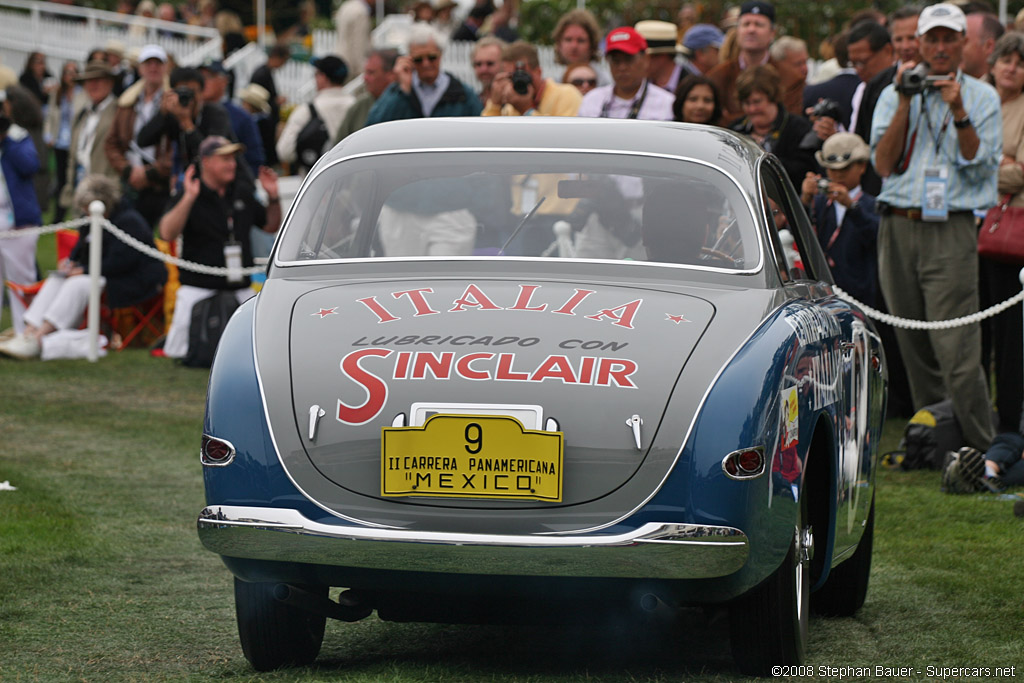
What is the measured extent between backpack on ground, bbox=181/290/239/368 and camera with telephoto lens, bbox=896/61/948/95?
6648 mm

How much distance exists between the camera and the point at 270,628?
5.07 meters

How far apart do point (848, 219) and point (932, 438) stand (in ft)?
6.13

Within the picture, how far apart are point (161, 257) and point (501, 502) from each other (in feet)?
32.2

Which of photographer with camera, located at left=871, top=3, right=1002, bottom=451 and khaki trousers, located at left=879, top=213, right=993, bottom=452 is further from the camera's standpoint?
khaki trousers, located at left=879, top=213, right=993, bottom=452

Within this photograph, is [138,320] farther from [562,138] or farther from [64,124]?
[64,124]

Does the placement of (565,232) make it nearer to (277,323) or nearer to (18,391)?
(277,323)

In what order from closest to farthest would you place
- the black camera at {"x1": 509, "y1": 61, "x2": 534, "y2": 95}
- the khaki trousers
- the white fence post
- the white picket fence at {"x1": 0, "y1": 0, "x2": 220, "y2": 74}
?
the khaki trousers < the black camera at {"x1": 509, "y1": 61, "x2": 534, "y2": 95} < the white fence post < the white picket fence at {"x1": 0, "y1": 0, "x2": 220, "y2": 74}

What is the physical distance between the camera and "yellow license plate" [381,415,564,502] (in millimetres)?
4523

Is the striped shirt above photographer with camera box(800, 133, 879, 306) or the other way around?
above

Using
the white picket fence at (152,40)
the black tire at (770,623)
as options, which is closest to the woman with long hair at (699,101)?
the black tire at (770,623)

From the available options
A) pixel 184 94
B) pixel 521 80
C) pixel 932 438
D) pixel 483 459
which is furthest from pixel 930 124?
pixel 184 94

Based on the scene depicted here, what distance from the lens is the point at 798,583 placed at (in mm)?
5047

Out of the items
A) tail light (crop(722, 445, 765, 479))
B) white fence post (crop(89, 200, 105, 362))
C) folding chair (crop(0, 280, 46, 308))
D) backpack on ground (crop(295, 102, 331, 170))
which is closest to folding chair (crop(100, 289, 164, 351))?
folding chair (crop(0, 280, 46, 308))

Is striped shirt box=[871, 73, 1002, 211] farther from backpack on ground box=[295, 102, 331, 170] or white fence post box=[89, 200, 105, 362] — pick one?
backpack on ground box=[295, 102, 331, 170]
